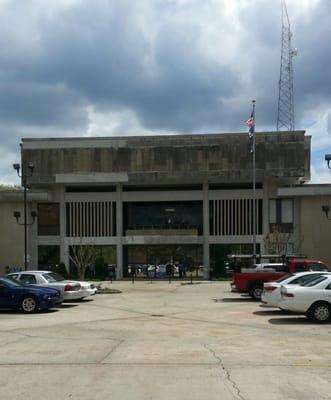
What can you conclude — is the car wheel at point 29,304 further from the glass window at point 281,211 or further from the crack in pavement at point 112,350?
the glass window at point 281,211

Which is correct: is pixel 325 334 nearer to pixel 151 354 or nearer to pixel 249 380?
pixel 151 354

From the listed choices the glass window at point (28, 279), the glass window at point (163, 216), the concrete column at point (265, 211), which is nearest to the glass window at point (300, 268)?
the glass window at point (28, 279)

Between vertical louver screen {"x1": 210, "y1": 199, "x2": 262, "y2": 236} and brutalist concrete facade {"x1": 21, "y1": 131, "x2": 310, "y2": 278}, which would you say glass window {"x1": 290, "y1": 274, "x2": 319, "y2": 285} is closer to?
brutalist concrete facade {"x1": 21, "y1": 131, "x2": 310, "y2": 278}

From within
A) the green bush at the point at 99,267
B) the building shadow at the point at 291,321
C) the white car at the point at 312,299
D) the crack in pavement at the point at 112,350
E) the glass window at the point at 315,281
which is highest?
the glass window at the point at 315,281

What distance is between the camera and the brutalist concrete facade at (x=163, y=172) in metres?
54.8

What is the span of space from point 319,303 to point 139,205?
4088 cm

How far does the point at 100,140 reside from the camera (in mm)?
57031

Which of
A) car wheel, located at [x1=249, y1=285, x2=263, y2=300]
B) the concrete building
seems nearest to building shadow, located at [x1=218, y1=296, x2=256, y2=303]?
car wheel, located at [x1=249, y1=285, x2=263, y2=300]

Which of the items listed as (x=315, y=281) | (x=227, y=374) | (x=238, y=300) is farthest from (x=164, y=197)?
(x=227, y=374)

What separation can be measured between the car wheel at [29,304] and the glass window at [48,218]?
37.3m

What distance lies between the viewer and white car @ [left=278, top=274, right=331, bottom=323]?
17266mm

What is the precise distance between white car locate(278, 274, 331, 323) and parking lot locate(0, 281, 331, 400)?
0.43 meters

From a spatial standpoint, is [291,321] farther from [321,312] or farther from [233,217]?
[233,217]

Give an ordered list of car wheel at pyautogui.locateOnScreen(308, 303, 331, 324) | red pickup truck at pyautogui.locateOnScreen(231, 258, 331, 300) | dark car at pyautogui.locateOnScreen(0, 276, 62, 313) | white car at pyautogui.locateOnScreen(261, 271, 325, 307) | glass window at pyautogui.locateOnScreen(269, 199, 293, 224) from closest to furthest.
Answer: car wheel at pyautogui.locateOnScreen(308, 303, 331, 324) → white car at pyautogui.locateOnScreen(261, 271, 325, 307) → dark car at pyautogui.locateOnScreen(0, 276, 62, 313) → red pickup truck at pyautogui.locateOnScreen(231, 258, 331, 300) → glass window at pyautogui.locateOnScreen(269, 199, 293, 224)
